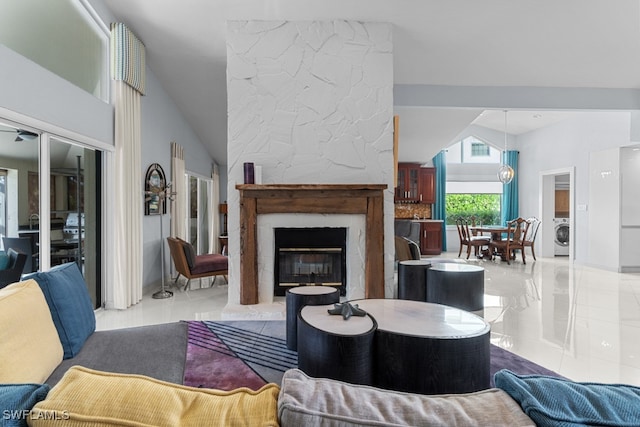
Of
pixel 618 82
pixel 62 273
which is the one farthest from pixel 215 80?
pixel 618 82

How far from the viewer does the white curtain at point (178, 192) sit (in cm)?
562

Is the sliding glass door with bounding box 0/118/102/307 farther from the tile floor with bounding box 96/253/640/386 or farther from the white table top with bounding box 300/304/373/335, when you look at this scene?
the white table top with bounding box 300/304/373/335

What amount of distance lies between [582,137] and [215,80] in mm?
7342

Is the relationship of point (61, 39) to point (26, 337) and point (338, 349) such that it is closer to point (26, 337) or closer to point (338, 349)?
point (26, 337)

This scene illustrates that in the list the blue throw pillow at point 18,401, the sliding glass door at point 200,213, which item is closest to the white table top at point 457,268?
the blue throw pillow at point 18,401

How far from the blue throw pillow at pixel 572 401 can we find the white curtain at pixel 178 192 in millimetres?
5583

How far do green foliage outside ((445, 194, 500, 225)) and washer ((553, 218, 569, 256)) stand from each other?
4.71ft

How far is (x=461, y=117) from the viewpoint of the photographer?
6.11 m

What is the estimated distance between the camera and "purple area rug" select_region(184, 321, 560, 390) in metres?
2.30

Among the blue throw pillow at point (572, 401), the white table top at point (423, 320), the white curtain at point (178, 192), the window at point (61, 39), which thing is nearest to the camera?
the blue throw pillow at point (572, 401)

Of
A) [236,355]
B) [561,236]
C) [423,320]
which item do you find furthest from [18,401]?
[561,236]

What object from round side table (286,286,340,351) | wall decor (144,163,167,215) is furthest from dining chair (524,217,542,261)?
wall decor (144,163,167,215)

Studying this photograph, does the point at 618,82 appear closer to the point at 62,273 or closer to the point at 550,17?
the point at 550,17

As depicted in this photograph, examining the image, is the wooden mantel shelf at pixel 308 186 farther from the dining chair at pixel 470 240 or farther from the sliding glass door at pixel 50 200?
the dining chair at pixel 470 240
